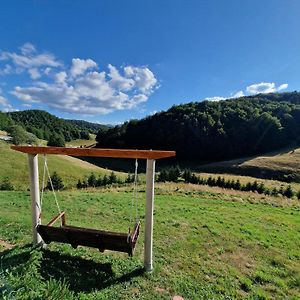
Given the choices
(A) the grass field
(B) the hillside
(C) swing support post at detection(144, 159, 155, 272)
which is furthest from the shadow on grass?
(B) the hillside

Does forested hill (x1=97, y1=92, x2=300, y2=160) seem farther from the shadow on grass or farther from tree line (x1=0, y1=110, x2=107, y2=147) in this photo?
the shadow on grass

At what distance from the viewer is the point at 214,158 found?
77312 mm

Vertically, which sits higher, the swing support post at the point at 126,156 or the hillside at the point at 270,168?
the swing support post at the point at 126,156

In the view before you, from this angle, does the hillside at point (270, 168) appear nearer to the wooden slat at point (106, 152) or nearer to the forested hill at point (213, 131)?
the forested hill at point (213, 131)

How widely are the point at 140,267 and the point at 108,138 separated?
87.2 meters

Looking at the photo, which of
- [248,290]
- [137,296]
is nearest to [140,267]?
[137,296]

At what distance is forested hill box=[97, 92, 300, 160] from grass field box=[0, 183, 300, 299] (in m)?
68.7

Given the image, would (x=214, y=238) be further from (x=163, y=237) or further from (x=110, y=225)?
(x=110, y=225)

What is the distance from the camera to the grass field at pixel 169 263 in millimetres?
5109

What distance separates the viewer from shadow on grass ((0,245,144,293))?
5477 mm

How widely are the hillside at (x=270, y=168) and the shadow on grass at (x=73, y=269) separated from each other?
170 feet

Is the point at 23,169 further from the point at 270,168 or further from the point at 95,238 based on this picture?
the point at 270,168

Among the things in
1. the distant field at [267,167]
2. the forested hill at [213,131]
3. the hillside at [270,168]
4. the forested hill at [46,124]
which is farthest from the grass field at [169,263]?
the forested hill at [46,124]

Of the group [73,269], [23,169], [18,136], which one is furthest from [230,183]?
[18,136]
